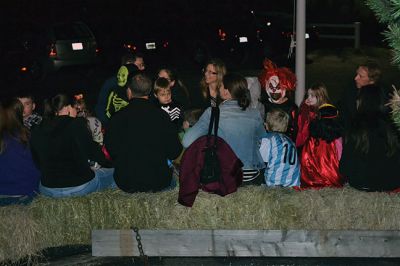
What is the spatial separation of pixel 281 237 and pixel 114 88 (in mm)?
3683

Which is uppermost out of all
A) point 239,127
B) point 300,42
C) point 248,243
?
point 300,42

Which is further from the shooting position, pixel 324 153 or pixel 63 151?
pixel 324 153

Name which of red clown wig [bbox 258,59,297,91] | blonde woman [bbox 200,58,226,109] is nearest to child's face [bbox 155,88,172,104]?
blonde woman [bbox 200,58,226,109]

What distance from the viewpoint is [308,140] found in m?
8.12

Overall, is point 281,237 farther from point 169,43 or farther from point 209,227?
point 169,43

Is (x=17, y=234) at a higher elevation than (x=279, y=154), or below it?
below

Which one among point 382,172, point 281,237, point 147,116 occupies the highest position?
point 147,116

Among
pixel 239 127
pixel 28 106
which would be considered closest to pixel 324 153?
pixel 239 127

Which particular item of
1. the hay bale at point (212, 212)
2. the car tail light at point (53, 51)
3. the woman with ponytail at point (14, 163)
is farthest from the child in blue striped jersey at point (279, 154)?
the car tail light at point (53, 51)

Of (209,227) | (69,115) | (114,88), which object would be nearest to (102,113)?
(114,88)

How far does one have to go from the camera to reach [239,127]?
7.79 meters

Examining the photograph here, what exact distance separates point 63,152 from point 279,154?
207cm

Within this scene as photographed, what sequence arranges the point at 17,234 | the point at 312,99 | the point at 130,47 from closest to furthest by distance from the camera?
the point at 17,234 < the point at 312,99 < the point at 130,47

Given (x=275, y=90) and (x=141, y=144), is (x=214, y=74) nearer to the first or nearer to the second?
(x=275, y=90)
